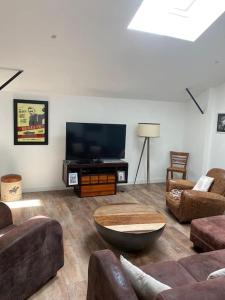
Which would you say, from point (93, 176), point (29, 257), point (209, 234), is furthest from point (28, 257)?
point (93, 176)

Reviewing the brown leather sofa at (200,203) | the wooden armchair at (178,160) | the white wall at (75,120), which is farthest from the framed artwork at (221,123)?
the brown leather sofa at (200,203)

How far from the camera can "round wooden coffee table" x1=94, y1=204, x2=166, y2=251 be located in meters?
2.46

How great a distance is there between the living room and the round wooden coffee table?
0.19m

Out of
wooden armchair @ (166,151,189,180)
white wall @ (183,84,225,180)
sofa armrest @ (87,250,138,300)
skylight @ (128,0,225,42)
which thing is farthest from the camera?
wooden armchair @ (166,151,189,180)

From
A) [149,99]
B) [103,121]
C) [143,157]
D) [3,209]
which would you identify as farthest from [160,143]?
[3,209]

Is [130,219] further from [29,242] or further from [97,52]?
[97,52]

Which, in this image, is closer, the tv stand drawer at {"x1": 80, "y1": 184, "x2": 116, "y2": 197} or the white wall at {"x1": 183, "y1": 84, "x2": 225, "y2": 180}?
the tv stand drawer at {"x1": 80, "y1": 184, "x2": 116, "y2": 197}

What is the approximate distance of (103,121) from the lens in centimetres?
509

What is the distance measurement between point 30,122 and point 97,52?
77.8 inches

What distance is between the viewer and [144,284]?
129cm

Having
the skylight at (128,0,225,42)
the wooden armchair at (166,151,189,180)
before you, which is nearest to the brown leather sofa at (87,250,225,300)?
the skylight at (128,0,225,42)

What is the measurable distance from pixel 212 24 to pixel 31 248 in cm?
332

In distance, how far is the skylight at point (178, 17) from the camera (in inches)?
116

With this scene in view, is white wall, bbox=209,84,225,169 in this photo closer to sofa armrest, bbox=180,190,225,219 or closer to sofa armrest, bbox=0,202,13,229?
sofa armrest, bbox=180,190,225,219
